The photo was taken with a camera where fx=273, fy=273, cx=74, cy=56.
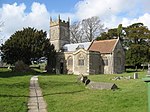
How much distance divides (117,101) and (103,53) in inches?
1661

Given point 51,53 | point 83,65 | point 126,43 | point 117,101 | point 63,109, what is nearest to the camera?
point 63,109

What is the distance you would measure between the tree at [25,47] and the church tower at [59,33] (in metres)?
9.77

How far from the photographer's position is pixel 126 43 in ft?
244

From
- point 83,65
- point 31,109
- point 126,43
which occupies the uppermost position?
point 126,43

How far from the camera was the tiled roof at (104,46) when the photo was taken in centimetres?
5585

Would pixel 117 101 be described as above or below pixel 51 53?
below

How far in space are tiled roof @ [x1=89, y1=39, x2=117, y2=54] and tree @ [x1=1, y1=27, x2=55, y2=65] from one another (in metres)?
9.85

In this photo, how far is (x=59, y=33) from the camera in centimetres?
6969

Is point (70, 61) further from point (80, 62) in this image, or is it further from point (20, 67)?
point (20, 67)

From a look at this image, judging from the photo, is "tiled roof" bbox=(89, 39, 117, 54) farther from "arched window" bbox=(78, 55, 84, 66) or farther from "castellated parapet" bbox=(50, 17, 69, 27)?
"castellated parapet" bbox=(50, 17, 69, 27)

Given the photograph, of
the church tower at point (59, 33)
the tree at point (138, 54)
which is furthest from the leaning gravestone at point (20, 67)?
the tree at point (138, 54)

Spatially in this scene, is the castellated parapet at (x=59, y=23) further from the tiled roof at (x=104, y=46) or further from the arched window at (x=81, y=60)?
the arched window at (x=81, y=60)

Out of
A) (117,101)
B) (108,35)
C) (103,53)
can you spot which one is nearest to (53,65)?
(103,53)

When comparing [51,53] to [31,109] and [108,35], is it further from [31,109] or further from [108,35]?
[31,109]
